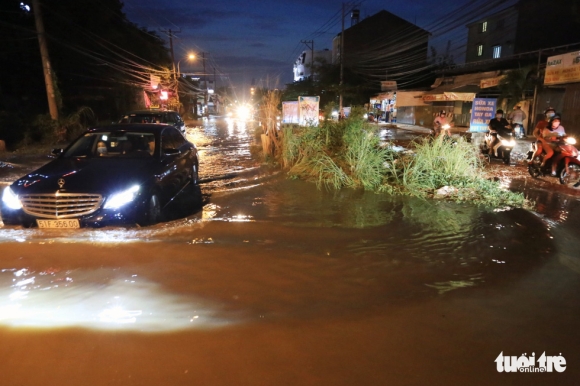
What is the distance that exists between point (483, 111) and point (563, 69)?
17.7 ft

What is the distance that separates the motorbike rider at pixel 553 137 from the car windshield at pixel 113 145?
8584mm

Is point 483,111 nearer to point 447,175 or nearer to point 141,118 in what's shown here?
point 447,175

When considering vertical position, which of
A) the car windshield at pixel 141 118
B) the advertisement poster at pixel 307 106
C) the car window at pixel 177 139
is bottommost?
the car window at pixel 177 139

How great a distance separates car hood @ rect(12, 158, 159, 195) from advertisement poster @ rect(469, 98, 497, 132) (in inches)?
462

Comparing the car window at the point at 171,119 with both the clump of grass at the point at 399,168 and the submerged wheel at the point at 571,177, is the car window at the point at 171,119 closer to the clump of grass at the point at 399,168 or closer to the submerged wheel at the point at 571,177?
the clump of grass at the point at 399,168

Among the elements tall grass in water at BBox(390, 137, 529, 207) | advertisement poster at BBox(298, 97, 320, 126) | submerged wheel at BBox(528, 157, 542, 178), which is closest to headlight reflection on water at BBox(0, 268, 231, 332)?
tall grass in water at BBox(390, 137, 529, 207)

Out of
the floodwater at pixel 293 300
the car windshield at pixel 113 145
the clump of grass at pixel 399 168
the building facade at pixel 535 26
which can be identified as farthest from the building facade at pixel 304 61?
the floodwater at pixel 293 300

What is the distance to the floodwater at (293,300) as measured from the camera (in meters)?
3.03

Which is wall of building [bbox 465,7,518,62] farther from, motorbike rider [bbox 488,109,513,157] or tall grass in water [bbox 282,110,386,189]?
tall grass in water [bbox 282,110,386,189]

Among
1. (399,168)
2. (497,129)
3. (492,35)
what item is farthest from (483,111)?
(492,35)

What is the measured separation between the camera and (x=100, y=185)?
5.65 meters

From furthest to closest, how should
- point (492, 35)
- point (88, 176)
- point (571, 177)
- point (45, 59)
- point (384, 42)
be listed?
point (384, 42) → point (492, 35) → point (45, 59) → point (571, 177) → point (88, 176)

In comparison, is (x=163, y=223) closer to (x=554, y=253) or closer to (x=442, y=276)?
(x=442, y=276)

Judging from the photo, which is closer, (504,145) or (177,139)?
(177,139)
